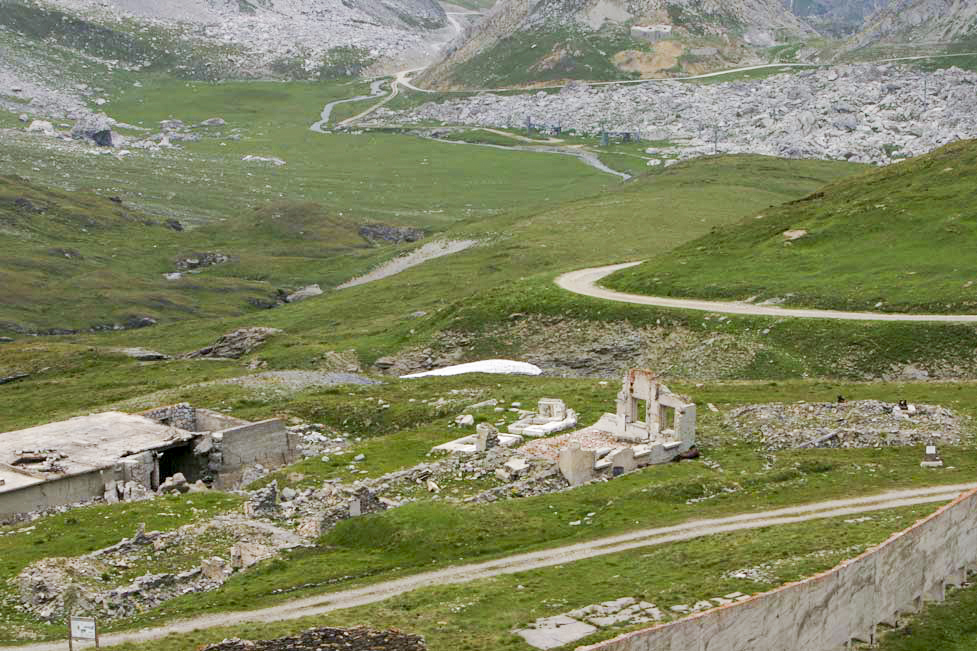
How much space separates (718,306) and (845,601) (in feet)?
188

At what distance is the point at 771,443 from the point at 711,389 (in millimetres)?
14418

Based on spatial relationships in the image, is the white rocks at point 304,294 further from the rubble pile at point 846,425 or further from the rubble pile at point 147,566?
the rubble pile at point 147,566

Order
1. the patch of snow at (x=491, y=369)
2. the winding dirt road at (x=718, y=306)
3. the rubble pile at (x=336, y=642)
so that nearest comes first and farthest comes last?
the rubble pile at (x=336, y=642), the winding dirt road at (x=718, y=306), the patch of snow at (x=491, y=369)

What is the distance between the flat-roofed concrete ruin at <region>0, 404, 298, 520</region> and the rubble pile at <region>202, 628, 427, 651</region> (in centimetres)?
2655

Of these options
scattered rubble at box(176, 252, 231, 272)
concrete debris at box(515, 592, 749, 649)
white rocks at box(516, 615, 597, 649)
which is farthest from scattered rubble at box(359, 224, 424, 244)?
white rocks at box(516, 615, 597, 649)

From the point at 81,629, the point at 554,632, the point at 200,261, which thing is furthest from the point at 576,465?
the point at 200,261

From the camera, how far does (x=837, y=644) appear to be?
39.3 metres

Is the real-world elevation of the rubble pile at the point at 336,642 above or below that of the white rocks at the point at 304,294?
above

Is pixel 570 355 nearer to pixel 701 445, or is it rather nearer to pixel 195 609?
pixel 701 445

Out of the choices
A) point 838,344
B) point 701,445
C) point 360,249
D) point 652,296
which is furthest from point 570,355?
point 360,249

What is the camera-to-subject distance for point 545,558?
46.5 m

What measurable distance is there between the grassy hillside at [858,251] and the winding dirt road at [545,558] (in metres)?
39.1

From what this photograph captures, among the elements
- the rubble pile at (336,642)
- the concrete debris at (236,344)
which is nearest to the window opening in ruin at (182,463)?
the rubble pile at (336,642)

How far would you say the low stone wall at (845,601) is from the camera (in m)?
35.0
